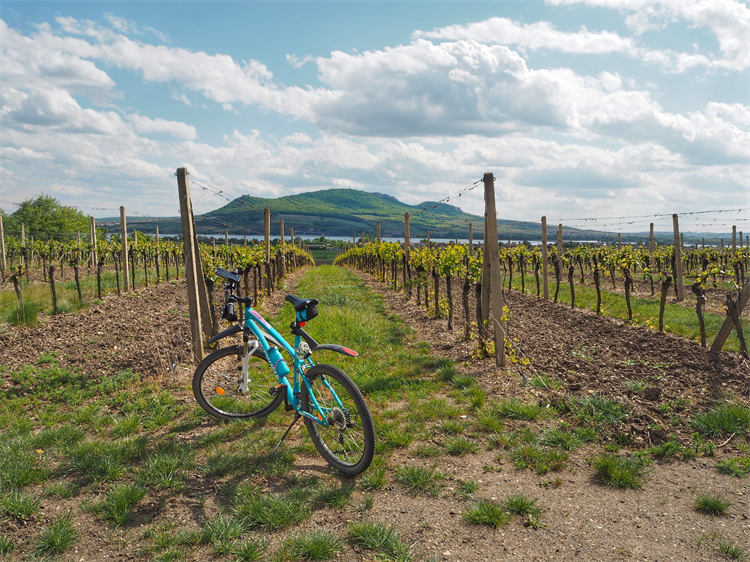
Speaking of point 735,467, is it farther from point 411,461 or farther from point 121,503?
point 121,503

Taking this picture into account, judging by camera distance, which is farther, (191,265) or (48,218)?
(48,218)

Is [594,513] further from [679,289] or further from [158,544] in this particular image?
[679,289]

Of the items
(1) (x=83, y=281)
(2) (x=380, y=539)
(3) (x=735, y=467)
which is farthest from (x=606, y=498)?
(1) (x=83, y=281)

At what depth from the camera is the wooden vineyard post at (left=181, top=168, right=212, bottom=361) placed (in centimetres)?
660

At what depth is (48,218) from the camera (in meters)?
61.5

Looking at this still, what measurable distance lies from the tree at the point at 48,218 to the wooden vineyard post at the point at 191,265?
62728 millimetres

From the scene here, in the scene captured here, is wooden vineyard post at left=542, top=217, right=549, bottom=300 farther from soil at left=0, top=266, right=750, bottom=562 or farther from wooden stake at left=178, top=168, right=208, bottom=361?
wooden stake at left=178, top=168, right=208, bottom=361

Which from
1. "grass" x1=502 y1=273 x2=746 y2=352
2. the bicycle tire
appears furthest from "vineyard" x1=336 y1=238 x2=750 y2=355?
the bicycle tire

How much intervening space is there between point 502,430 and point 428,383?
5.11ft

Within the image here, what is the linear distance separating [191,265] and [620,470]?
5807 mm

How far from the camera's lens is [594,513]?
312 centimetres

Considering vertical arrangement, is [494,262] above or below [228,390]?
above

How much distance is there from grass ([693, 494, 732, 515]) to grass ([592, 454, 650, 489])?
0.37 meters

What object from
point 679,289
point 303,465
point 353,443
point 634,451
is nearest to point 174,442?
point 303,465
